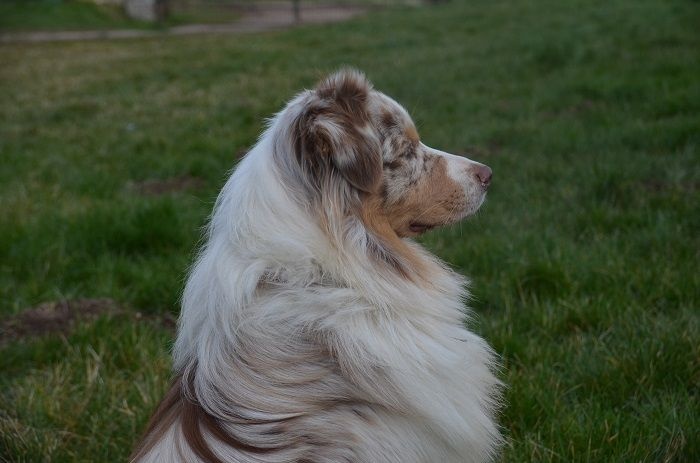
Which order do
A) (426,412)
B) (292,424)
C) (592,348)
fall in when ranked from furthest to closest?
1. (592,348)
2. (426,412)
3. (292,424)

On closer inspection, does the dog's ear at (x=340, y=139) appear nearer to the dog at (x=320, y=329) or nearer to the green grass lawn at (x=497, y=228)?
the dog at (x=320, y=329)

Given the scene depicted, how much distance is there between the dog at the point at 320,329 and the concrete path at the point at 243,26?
1994 centimetres

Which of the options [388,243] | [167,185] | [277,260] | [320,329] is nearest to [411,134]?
[388,243]

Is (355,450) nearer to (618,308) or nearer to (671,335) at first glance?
(671,335)

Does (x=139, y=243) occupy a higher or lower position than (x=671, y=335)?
lower

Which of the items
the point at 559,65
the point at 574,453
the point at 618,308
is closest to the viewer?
the point at 574,453

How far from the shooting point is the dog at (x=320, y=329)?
2.33 metres

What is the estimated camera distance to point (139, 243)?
5.71m

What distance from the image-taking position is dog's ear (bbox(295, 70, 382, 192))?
2.59 m

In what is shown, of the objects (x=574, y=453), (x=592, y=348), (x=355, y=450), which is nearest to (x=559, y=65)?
(x=592, y=348)

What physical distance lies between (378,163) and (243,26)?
22729 millimetres

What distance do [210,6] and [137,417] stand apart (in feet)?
93.4

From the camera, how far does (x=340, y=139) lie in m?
2.59

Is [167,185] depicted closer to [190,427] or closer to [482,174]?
[482,174]
